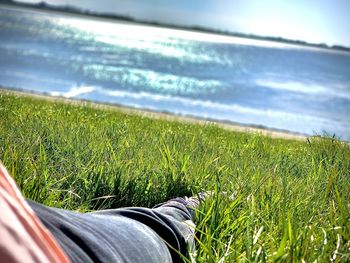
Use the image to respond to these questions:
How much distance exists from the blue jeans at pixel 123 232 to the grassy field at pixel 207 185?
7 centimetres

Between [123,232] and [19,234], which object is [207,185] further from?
[19,234]

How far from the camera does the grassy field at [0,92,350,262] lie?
58.1 inches

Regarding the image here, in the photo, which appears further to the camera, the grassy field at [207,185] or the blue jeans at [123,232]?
the grassy field at [207,185]

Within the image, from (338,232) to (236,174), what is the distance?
73 cm

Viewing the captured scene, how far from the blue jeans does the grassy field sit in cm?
7

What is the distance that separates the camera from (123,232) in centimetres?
128

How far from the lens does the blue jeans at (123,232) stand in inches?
42.0

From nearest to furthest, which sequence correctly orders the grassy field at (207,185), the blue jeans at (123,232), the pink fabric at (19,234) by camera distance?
the pink fabric at (19,234)
the blue jeans at (123,232)
the grassy field at (207,185)

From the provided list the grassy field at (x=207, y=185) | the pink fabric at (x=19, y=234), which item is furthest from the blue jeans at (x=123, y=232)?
the pink fabric at (x=19, y=234)

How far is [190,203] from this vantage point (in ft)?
6.12

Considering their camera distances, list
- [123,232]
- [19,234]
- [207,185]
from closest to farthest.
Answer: [19,234] < [123,232] < [207,185]

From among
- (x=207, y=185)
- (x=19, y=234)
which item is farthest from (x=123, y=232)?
(x=207, y=185)

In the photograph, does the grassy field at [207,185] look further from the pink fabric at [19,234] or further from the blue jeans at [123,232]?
the pink fabric at [19,234]

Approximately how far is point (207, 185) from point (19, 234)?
4.40ft
